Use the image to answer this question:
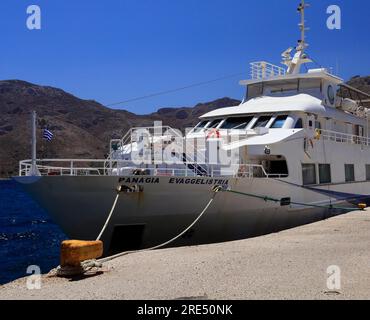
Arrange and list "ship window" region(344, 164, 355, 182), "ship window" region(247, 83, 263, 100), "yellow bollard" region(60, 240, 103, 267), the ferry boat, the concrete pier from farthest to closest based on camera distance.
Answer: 1. "ship window" region(247, 83, 263, 100)
2. "ship window" region(344, 164, 355, 182)
3. the ferry boat
4. "yellow bollard" region(60, 240, 103, 267)
5. the concrete pier

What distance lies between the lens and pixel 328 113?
2120 cm

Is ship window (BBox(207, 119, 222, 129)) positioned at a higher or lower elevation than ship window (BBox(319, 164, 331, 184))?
higher

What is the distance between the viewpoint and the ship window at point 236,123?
19562 mm

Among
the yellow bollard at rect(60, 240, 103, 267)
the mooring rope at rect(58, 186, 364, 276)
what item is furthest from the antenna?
the yellow bollard at rect(60, 240, 103, 267)

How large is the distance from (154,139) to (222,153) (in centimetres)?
236

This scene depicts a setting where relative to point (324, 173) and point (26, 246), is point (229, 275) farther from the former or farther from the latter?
point (26, 246)

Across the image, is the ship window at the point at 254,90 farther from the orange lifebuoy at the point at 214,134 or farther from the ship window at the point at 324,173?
the orange lifebuoy at the point at 214,134

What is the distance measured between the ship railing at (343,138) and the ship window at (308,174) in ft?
4.97

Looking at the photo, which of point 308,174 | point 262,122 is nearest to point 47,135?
point 262,122

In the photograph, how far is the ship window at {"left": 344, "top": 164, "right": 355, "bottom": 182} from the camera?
23.0 m

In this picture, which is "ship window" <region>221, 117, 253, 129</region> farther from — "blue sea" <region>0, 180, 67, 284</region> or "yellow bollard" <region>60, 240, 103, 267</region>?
"yellow bollard" <region>60, 240, 103, 267</region>

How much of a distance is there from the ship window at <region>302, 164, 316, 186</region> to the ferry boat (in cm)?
4
